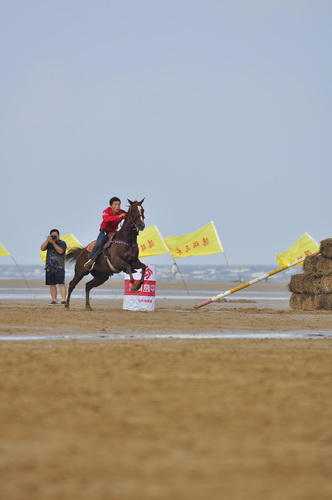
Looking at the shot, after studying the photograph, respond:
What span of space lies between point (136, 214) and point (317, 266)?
4781 mm

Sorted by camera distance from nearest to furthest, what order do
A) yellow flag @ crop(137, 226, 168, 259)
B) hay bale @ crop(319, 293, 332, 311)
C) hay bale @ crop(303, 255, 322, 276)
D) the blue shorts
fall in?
hay bale @ crop(319, 293, 332, 311) → hay bale @ crop(303, 255, 322, 276) → the blue shorts → yellow flag @ crop(137, 226, 168, 259)

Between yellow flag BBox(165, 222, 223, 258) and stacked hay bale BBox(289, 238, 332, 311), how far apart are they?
17276mm

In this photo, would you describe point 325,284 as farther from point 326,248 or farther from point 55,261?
point 55,261

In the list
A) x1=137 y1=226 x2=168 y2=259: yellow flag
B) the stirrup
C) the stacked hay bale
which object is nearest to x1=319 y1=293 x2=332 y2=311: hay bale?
the stacked hay bale

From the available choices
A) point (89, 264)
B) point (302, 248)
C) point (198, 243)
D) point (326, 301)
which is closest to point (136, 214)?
point (89, 264)

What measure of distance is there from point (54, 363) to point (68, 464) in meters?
3.84

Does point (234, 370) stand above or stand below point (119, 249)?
below

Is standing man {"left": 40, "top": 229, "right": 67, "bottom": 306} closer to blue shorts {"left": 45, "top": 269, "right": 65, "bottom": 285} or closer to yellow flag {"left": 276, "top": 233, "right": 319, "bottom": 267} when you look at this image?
blue shorts {"left": 45, "top": 269, "right": 65, "bottom": 285}

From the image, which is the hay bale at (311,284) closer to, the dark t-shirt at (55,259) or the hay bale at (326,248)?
the hay bale at (326,248)

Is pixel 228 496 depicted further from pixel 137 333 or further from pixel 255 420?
pixel 137 333

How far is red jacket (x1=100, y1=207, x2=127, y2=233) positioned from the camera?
19.4 meters

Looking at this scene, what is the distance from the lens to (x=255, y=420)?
5230 mm

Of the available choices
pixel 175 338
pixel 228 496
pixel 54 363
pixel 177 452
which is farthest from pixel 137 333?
pixel 228 496

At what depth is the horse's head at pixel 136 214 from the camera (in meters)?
18.7
